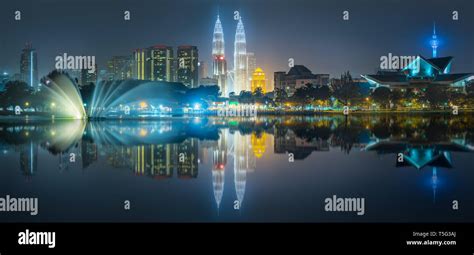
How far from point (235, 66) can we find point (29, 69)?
2868 centimetres

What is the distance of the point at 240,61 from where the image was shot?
65062 mm

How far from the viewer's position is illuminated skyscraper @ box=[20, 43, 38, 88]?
3602cm

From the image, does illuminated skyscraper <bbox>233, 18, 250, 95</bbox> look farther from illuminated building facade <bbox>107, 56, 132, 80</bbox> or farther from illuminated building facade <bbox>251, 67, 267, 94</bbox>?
illuminated building facade <bbox>107, 56, 132, 80</bbox>

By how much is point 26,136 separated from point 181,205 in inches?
627

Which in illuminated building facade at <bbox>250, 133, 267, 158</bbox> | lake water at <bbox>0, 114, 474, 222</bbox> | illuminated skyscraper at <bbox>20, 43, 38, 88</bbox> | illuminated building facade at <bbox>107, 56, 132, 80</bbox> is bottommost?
lake water at <bbox>0, 114, 474, 222</bbox>

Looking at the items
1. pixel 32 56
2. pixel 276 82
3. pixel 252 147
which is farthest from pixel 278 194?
pixel 276 82

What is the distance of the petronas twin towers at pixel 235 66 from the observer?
49.4m

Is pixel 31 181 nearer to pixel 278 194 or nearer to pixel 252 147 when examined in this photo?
pixel 278 194

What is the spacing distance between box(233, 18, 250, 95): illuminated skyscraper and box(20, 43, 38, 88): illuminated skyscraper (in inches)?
703

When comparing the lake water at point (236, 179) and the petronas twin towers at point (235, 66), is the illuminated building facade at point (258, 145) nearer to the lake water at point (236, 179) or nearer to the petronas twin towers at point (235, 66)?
the lake water at point (236, 179)

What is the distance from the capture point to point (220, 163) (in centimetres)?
1547

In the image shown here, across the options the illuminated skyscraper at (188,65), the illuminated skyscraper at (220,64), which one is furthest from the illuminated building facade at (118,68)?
the illuminated skyscraper at (220,64)

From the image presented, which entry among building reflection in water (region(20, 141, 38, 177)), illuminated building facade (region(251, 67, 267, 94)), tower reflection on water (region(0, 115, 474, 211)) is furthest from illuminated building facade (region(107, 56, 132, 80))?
building reflection in water (region(20, 141, 38, 177))
